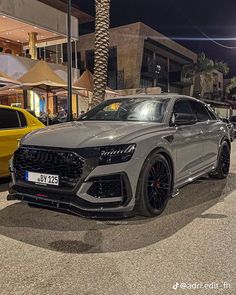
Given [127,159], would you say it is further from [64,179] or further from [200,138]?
[200,138]

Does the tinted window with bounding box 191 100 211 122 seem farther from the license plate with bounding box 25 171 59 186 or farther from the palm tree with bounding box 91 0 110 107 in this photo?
the palm tree with bounding box 91 0 110 107

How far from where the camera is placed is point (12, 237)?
13.4 feet

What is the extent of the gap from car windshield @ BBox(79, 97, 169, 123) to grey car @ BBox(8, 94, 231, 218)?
0.02 meters

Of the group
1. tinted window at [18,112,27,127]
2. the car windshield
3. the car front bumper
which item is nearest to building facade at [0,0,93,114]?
tinted window at [18,112,27,127]

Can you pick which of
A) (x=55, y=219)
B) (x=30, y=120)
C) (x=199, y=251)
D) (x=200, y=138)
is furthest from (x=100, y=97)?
(x=199, y=251)

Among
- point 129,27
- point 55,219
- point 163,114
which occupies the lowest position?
point 55,219

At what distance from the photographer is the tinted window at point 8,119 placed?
6484mm

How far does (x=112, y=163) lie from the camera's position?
4.00m

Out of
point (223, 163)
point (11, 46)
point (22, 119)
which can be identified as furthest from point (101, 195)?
point (11, 46)

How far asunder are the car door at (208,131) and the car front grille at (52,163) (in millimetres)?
2805

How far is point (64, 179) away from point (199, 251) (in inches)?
64.5

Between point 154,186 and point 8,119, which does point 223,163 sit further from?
point 8,119

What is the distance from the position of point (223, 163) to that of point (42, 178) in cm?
422

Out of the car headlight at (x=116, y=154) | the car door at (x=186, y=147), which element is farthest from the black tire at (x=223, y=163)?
the car headlight at (x=116, y=154)
